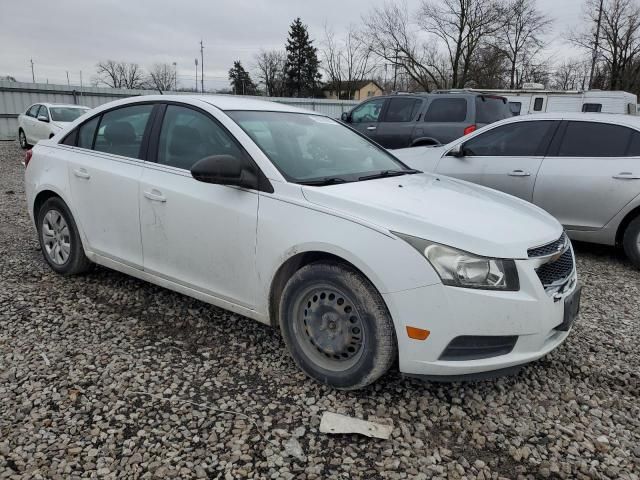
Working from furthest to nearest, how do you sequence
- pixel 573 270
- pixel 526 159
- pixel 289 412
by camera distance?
pixel 526 159 < pixel 573 270 < pixel 289 412

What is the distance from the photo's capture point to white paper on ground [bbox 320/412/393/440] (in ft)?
8.14

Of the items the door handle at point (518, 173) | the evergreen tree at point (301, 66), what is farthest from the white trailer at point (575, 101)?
the evergreen tree at point (301, 66)

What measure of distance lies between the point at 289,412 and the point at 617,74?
41747mm

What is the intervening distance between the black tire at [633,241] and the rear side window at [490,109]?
180 inches

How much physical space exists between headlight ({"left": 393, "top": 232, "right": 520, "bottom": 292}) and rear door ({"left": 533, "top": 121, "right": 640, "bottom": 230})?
3398 millimetres

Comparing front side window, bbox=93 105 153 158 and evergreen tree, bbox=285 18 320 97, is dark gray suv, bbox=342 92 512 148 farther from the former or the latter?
evergreen tree, bbox=285 18 320 97

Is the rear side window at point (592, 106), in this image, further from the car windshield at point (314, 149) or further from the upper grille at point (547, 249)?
the upper grille at point (547, 249)

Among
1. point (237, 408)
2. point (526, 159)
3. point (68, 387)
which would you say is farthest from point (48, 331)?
point (526, 159)

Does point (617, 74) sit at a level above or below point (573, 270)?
above

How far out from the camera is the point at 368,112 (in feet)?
34.6

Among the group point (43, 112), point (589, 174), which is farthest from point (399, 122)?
point (43, 112)

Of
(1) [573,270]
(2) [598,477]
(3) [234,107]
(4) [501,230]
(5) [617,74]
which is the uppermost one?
(5) [617,74]

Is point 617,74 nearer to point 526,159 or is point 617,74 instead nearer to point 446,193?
point 526,159

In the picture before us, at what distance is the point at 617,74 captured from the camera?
36031 millimetres
